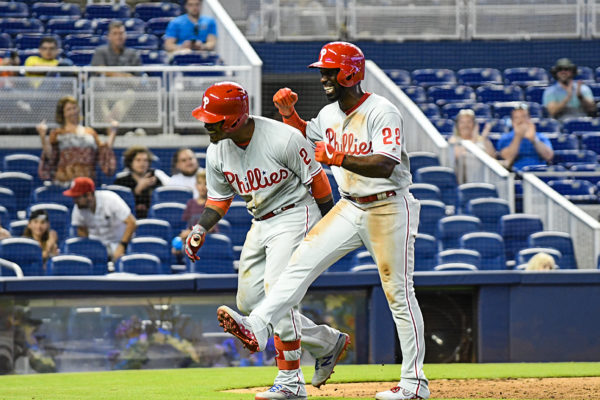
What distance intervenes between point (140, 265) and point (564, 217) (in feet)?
14.7

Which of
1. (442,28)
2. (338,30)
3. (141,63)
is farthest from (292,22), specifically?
(141,63)

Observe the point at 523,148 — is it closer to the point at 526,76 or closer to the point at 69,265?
the point at 526,76

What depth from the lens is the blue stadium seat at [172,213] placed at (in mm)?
10820

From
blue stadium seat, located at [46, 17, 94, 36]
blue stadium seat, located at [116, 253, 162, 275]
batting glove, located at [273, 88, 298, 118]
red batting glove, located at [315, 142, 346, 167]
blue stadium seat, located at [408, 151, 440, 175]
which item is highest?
blue stadium seat, located at [46, 17, 94, 36]

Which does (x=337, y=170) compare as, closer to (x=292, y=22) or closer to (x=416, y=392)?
(x=416, y=392)

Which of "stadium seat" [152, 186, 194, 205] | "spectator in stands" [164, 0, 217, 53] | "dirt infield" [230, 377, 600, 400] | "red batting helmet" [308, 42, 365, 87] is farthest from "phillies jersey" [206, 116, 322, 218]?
"spectator in stands" [164, 0, 217, 53]

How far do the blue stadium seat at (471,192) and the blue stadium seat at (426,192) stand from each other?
0.26m

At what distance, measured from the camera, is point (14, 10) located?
1639 centimetres

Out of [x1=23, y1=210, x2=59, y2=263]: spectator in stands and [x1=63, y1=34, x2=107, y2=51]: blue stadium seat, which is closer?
[x1=23, y1=210, x2=59, y2=263]: spectator in stands

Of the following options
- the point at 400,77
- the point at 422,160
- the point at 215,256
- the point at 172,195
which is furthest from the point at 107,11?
the point at 215,256

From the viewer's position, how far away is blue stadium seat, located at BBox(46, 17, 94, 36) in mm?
15905

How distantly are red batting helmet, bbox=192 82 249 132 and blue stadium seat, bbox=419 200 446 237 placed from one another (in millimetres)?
5611

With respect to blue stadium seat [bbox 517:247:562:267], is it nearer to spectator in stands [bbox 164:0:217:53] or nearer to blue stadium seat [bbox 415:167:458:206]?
blue stadium seat [bbox 415:167:458:206]

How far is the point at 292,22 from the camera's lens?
1658 cm
